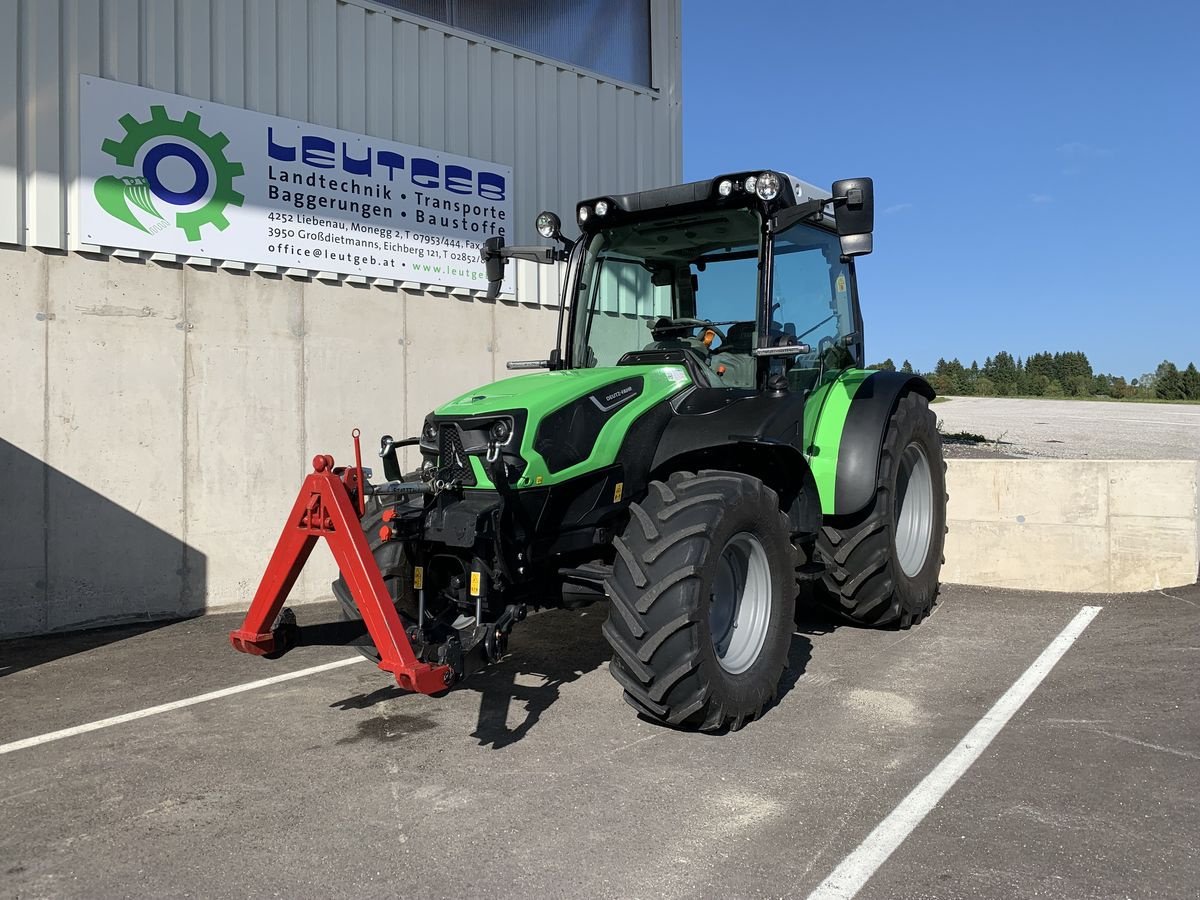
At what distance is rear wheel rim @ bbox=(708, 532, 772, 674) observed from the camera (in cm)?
428

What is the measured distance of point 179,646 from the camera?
5.93 m

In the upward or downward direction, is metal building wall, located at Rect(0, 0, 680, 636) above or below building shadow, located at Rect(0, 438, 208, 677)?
above

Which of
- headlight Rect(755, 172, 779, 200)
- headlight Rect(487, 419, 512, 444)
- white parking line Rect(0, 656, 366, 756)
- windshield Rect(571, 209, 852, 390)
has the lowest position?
white parking line Rect(0, 656, 366, 756)

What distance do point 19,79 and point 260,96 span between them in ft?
5.40

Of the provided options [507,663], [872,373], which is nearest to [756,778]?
[507,663]

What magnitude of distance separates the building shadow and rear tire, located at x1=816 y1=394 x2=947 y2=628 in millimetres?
4609

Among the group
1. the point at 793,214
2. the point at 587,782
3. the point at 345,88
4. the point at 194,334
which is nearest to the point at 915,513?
the point at 793,214

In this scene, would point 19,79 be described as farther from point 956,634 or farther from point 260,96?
point 956,634

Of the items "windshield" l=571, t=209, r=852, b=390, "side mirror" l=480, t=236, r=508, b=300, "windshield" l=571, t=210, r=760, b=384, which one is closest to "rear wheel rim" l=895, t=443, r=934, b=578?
"windshield" l=571, t=209, r=852, b=390

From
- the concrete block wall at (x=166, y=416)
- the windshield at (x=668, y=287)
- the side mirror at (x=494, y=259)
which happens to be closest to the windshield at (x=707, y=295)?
the windshield at (x=668, y=287)

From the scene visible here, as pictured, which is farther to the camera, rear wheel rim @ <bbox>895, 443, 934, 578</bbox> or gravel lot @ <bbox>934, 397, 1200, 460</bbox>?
gravel lot @ <bbox>934, 397, 1200, 460</bbox>

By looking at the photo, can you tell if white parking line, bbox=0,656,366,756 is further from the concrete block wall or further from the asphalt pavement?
the concrete block wall

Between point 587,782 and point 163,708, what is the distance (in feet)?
7.71

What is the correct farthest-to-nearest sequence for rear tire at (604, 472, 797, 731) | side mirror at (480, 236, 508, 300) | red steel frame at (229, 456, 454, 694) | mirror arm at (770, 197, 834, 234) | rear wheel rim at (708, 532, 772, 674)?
side mirror at (480, 236, 508, 300) → mirror arm at (770, 197, 834, 234) → rear wheel rim at (708, 532, 772, 674) → rear tire at (604, 472, 797, 731) → red steel frame at (229, 456, 454, 694)
